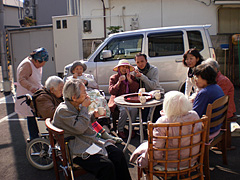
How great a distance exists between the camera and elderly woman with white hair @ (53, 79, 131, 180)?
2600 millimetres

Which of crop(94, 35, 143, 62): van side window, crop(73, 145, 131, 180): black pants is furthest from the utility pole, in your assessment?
crop(73, 145, 131, 180): black pants

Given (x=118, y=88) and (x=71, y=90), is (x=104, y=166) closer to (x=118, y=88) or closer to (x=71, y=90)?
(x=71, y=90)

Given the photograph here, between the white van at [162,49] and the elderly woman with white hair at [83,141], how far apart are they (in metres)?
3.34

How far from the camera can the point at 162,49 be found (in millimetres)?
6188

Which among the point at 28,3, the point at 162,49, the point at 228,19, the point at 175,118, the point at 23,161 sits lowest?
the point at 23,161

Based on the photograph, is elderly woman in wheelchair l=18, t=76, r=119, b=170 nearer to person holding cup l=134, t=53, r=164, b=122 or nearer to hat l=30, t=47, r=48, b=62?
hat l=30, t=47, r=48, b=62

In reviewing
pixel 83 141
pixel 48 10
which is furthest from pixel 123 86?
pixel 48 10

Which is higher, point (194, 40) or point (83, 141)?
point (194, 40)

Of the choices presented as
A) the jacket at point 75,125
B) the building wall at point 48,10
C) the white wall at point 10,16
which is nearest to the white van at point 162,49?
the jacket at point 75,125

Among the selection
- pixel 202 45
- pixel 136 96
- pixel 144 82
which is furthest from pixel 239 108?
pixel 136 96

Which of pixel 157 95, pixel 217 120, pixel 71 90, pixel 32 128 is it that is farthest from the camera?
pixel 32 128

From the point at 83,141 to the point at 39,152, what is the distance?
3.78 ft

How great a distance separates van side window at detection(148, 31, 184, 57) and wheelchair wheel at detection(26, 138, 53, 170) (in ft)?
11.6

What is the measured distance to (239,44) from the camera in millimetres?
9398
